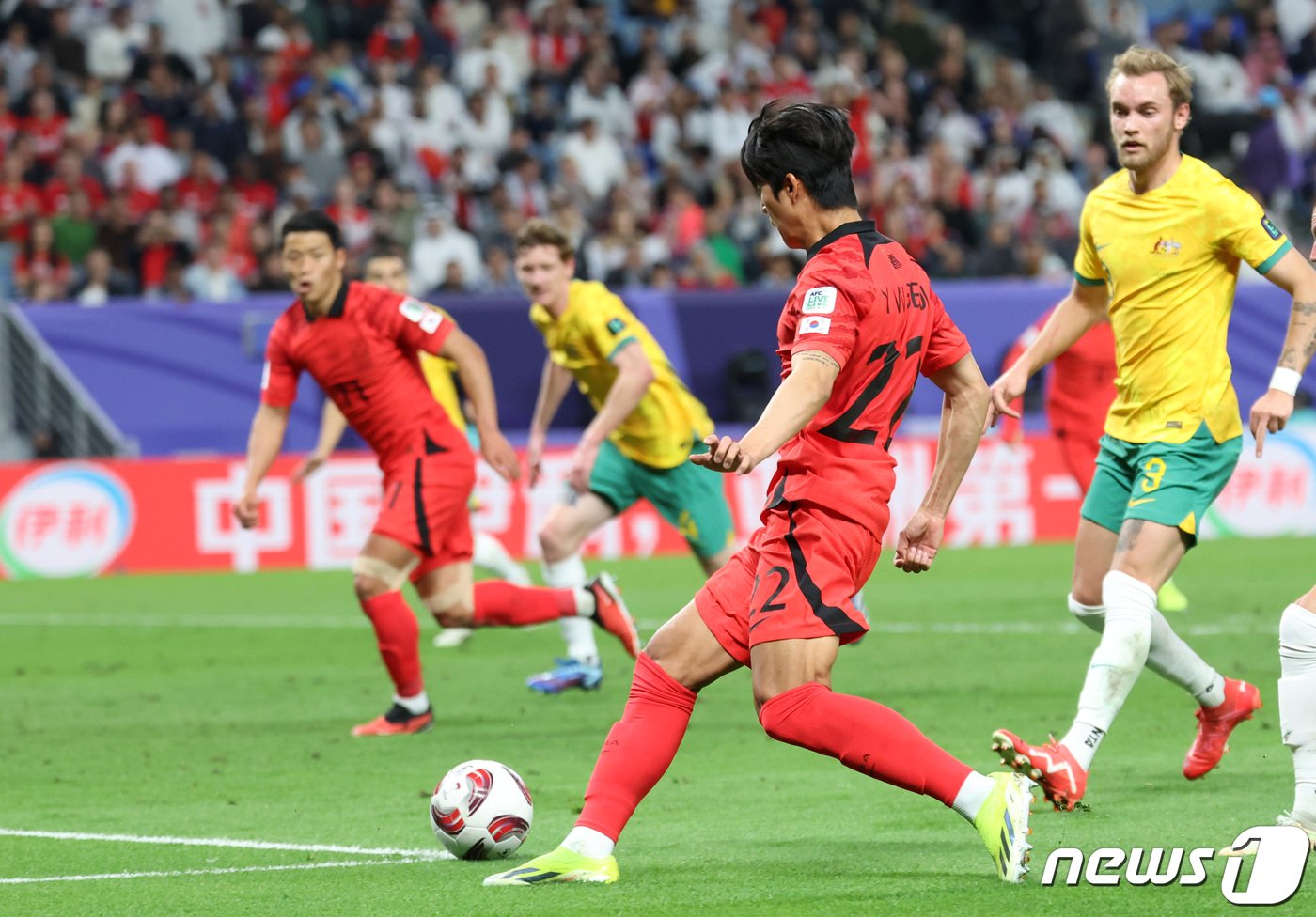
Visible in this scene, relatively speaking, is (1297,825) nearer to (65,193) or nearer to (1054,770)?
(1054,770)

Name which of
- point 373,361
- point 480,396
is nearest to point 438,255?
point 373,361

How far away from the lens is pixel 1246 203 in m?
7.23

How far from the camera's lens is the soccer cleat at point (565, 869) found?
5.57 m

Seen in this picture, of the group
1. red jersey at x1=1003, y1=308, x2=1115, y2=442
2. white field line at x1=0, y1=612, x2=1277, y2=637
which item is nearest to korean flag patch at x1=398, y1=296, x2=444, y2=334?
white field line at x1=0, y1=612, x2=1277, y2=637

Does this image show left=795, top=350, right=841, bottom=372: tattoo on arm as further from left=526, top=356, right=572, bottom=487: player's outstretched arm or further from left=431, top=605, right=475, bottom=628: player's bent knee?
left=526, top=356, right=572, bottom=487: player's outstretched arm

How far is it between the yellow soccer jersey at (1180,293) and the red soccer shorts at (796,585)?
2.06 metres

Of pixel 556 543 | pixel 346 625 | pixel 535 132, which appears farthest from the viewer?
pixel 535 132

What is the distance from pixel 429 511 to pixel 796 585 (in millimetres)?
4447

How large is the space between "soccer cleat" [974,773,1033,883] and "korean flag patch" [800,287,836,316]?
1.32 meters

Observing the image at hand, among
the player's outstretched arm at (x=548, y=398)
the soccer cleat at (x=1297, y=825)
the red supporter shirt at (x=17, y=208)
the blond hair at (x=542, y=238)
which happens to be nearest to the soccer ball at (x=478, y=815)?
the soccer cleat at (x=1297, y=825)

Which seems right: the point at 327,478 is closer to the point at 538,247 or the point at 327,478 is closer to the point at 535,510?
the point at 535,510

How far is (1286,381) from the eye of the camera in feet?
22.1

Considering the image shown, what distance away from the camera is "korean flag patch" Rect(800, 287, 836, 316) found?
5371 mm

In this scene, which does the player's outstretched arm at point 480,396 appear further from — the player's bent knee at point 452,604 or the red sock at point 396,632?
the red sock at point 396,632
